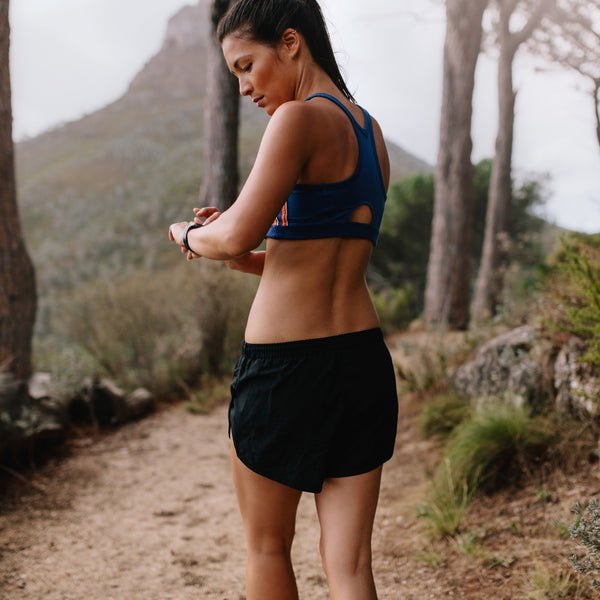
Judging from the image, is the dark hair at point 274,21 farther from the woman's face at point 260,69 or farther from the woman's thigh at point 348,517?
the woman's thigh at point 348,517

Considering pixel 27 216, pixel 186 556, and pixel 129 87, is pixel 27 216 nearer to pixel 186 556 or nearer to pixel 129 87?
pixel 186 556

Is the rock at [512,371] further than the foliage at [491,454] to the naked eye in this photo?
Yes

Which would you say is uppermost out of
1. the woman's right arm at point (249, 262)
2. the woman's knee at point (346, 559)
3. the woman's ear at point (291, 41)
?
the woman's ear at point (291, 41)

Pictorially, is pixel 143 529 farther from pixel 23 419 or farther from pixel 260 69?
pixel 260 69

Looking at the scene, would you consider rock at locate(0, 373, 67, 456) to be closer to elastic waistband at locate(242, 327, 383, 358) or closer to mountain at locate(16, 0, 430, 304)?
elastic waistband at locate(242, 327, 383, 358)

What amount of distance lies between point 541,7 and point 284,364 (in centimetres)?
1061

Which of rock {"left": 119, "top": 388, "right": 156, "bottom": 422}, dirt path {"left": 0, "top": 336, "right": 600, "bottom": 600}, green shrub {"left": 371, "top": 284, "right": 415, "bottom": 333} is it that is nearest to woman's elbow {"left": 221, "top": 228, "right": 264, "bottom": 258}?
dirt path {"left": 0, "top": 336, "right": 600, "bottom": 600}

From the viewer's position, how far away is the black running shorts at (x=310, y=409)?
1283 mm

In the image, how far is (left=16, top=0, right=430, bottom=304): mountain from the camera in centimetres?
1930

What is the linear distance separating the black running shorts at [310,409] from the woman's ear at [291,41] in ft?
2.20

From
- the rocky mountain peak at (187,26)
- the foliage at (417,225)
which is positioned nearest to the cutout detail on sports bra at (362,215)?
the foliage at (417,225)

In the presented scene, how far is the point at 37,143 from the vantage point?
4062 cm

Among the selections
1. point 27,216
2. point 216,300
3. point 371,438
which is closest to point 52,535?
point 371,438

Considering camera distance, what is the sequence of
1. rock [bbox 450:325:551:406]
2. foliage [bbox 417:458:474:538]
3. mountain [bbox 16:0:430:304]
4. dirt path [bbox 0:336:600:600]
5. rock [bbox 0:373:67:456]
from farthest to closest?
mountain [bbox 16:0:430:304]
rock [bbox 0:373:67:456]
rock [bbox 450:325:551:406]
foliage [bbox 417:458:474:538]
dirt path [bbox 0:336:600:600]
